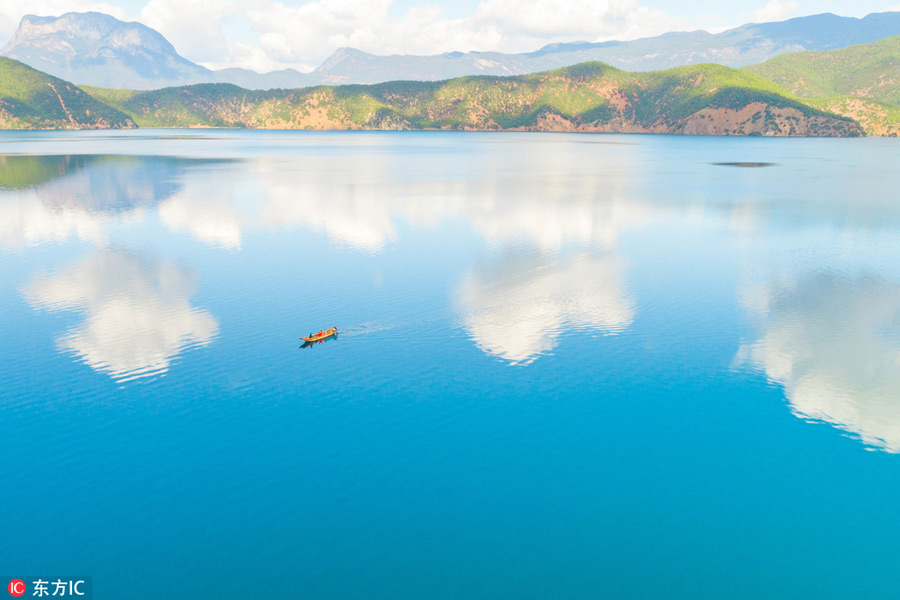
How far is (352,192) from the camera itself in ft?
392

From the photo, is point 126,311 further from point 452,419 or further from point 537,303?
point 537,303

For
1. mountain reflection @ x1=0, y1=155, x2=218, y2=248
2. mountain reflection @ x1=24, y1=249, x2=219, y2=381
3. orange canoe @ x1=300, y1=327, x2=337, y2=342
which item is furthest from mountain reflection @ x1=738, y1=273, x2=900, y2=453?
mountain reflection @ x1=0, y1=155, x2=218, y2=248

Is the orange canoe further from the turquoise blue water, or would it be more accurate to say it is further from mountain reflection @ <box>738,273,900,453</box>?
mountain reflection @ <box>738,273,900,453</box>

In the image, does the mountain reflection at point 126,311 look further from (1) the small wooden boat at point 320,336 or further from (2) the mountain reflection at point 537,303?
(2) the mountain reflection at point 537,303

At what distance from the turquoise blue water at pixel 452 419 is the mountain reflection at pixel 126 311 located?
0.32 m

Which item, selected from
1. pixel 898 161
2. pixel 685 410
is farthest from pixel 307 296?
pixel 898 161

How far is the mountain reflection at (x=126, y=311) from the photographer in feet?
→ 128

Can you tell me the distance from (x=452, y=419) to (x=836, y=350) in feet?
Result: 89.0

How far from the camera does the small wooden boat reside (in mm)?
41031

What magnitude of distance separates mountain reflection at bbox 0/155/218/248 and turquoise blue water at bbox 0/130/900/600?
7367mm

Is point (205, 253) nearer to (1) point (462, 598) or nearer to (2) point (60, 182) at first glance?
(1) point (462, 598)

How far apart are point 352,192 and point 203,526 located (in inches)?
3976

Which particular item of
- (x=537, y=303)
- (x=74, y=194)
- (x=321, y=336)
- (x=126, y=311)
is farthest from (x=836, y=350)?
(x=74, y=194)

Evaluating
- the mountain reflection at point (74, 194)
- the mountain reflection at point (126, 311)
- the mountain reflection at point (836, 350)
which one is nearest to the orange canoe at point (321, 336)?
the mountain reflection at point (126, 311)
